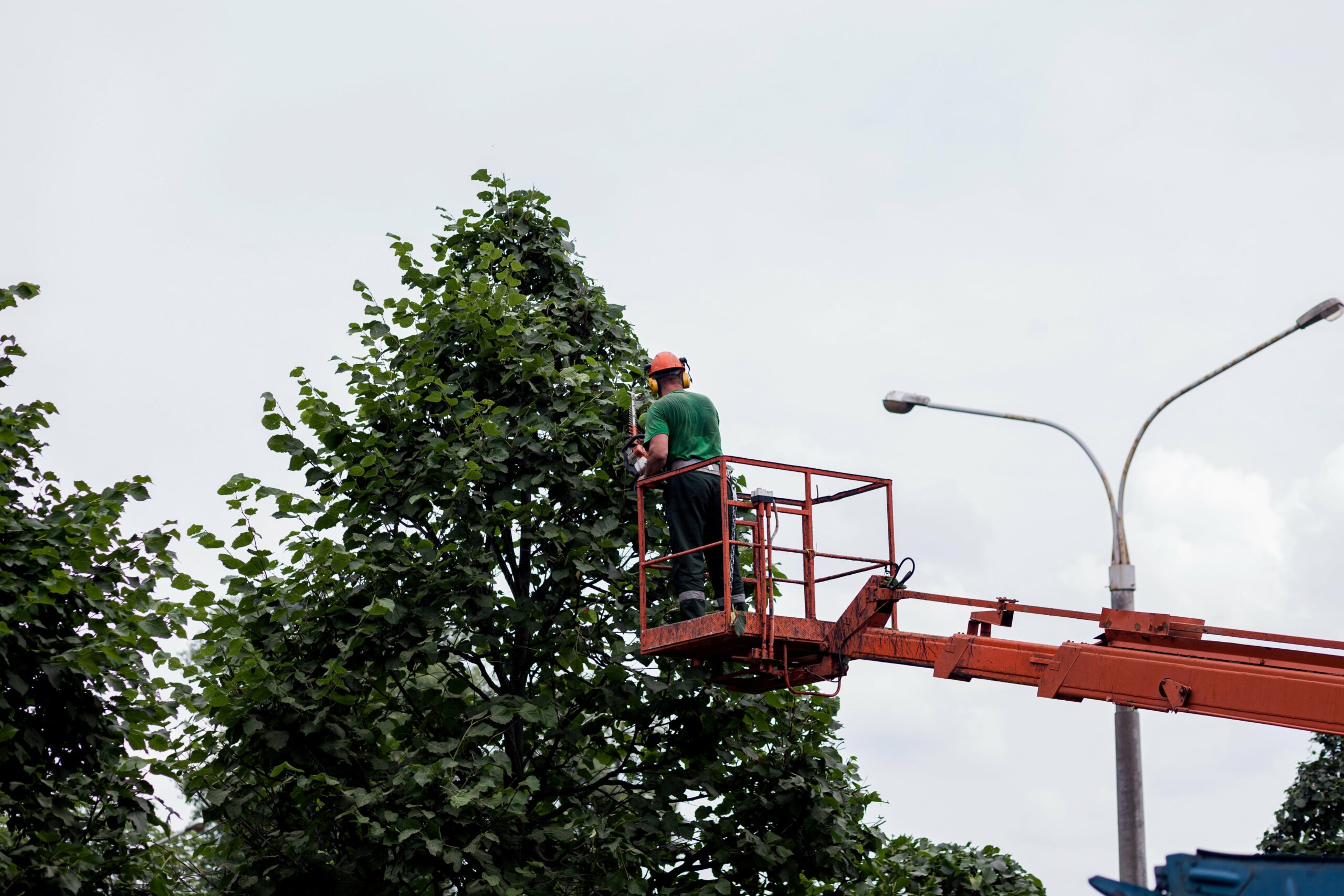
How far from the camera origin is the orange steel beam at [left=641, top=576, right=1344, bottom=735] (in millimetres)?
8891

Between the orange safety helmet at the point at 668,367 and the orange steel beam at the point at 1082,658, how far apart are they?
2077 mm

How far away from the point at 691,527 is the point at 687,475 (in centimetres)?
41

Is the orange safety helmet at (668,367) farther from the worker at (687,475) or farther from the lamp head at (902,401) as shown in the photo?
the lamp head at (902,401)

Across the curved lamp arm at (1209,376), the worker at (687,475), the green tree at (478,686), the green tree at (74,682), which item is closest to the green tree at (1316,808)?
the curved lamp arm at (1209,376)

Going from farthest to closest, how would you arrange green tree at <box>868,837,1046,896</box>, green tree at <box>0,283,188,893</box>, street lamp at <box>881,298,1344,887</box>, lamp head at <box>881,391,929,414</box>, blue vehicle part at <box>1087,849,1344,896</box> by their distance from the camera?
green tree at <box>868,837,1046,896</box>, lamp head at <box>881,391,929,414</box>, street lamp at <box>881,298,1344,887</box>, green tree at <box>0,283,188,893</box>, blue vehicle part at <box>1087,849,1344,896</box>

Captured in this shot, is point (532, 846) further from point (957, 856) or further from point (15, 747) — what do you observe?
Answer: point (957, 856)

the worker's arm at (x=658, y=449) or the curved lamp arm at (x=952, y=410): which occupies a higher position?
the curved lamp arm at (x=952, y=410)

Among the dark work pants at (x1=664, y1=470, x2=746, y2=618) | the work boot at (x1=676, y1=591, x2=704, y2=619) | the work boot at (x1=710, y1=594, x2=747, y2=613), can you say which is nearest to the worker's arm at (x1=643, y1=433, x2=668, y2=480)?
the dark work pants at (x1=664, y1=470, x2=746, y2=618)

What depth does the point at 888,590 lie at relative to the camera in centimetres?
1072

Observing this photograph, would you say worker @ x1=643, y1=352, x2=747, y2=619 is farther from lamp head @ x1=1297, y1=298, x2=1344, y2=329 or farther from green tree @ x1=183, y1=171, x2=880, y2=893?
lamp head @ x1=1297, y1=298, x2=1344, y2=329

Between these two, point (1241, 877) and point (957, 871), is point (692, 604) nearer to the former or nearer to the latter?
point (1241, 877)

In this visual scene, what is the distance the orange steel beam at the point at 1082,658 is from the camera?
8.89 meters

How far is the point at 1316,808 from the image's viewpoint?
23.8m

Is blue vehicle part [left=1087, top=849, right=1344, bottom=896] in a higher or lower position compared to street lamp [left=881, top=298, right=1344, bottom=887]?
lower
